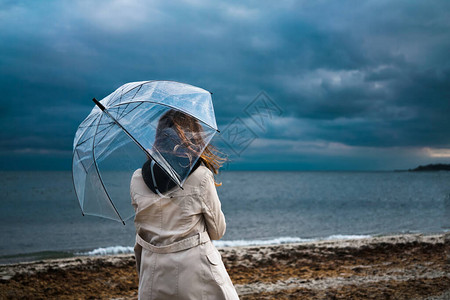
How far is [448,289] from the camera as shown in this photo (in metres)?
5.39

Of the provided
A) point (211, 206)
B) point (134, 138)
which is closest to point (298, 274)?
point (211, 206)

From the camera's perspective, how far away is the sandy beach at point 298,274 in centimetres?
575

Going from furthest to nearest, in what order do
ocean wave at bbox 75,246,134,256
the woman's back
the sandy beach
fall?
ocean wave at bbox 75,246,134,256 < the sandy beach < the woman's back

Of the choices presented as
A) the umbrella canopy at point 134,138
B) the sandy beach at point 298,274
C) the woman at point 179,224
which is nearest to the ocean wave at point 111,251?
the sandy beach at point 298,274

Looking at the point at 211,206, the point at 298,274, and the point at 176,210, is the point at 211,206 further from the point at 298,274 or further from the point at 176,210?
the point at 298,274

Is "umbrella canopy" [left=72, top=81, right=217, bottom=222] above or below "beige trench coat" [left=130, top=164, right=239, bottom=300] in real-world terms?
above

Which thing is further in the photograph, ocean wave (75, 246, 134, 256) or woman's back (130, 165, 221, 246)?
ocean wave (75, 246, 134, 256)

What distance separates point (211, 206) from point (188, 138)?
17.2 inches

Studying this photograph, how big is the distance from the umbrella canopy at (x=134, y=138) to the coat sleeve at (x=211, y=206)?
5.4 inches

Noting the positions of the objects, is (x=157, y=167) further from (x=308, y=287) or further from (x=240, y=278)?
(x=240, y=278)

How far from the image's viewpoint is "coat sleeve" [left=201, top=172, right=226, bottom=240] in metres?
2.17

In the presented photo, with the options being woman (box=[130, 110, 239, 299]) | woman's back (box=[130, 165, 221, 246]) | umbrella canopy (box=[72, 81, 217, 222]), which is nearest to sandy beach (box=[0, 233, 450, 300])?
umbrella canopy (box=[72, 81, 217, 222])

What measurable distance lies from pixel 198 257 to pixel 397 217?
23363mm

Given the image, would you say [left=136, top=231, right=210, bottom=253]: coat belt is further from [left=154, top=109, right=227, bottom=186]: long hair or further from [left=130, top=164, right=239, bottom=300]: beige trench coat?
[left=154, top=109, right=227, bottom=186]: long hair
